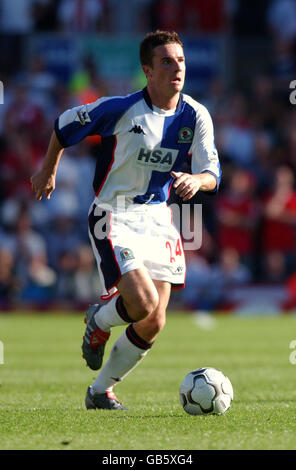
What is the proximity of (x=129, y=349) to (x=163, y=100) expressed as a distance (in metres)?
1.69

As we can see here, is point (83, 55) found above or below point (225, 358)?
above

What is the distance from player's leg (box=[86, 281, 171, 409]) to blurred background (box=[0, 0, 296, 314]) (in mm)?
7470

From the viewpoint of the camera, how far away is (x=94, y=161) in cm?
1616

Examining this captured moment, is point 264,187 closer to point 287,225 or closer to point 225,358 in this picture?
point 287,225

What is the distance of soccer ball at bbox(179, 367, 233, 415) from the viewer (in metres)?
5.70

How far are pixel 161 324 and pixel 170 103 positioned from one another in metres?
1.49

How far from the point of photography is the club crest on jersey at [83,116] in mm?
6152

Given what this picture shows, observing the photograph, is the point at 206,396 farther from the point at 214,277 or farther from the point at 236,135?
the point at 236,135

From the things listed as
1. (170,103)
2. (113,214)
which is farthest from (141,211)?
(170,103)

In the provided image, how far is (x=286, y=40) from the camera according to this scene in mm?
19094

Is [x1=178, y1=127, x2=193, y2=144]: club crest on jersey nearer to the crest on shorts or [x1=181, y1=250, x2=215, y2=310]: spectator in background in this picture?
the crest on shorts

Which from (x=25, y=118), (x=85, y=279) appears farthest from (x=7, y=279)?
(x=25, y=118)

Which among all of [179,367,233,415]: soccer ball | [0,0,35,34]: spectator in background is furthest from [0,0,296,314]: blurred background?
[179,367,233,415]: soccer ball
